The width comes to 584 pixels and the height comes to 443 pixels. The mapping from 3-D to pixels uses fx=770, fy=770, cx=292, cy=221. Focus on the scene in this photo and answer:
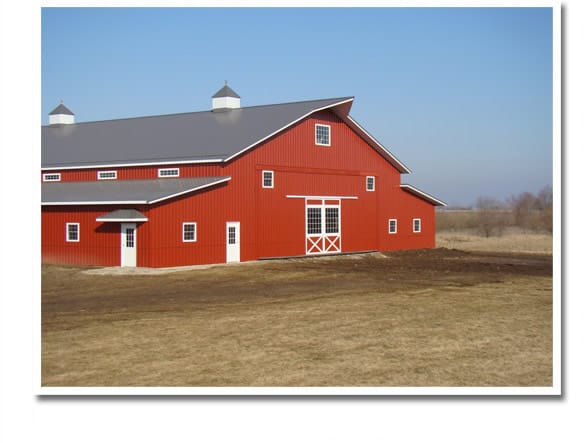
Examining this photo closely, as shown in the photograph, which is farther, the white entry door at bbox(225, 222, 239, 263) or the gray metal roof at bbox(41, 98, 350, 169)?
the gray metal roof at bbox(41, 98, 350, 169)

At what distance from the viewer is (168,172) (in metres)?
30.2

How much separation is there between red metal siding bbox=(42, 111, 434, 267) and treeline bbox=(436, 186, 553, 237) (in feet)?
32.3

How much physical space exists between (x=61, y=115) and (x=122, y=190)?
12.6 metres

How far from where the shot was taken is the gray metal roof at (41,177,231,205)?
88.9 feet

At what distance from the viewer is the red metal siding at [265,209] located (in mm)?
27391

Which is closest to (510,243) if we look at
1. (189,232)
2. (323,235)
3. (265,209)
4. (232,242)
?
(323,235)

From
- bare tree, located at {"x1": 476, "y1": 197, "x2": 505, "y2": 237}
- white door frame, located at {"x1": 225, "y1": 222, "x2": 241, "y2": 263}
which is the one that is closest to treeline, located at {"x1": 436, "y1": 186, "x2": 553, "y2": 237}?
bare tree, located at {"x1": 476, "y1": 197, "x2": 505, "y2": 237}

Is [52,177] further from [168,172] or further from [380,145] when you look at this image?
[380,145]

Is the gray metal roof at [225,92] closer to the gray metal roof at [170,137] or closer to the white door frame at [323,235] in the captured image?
the gray metal roof at [170,137]

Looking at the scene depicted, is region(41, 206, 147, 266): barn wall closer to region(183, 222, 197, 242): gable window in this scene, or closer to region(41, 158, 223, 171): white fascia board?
region(183, 222, 197, 242): gable window

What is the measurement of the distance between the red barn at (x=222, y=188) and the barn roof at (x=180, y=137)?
7 centimetres

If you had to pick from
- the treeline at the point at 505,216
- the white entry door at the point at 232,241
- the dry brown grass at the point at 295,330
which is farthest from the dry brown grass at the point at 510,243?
the dry brown grass at the point at 295,330
